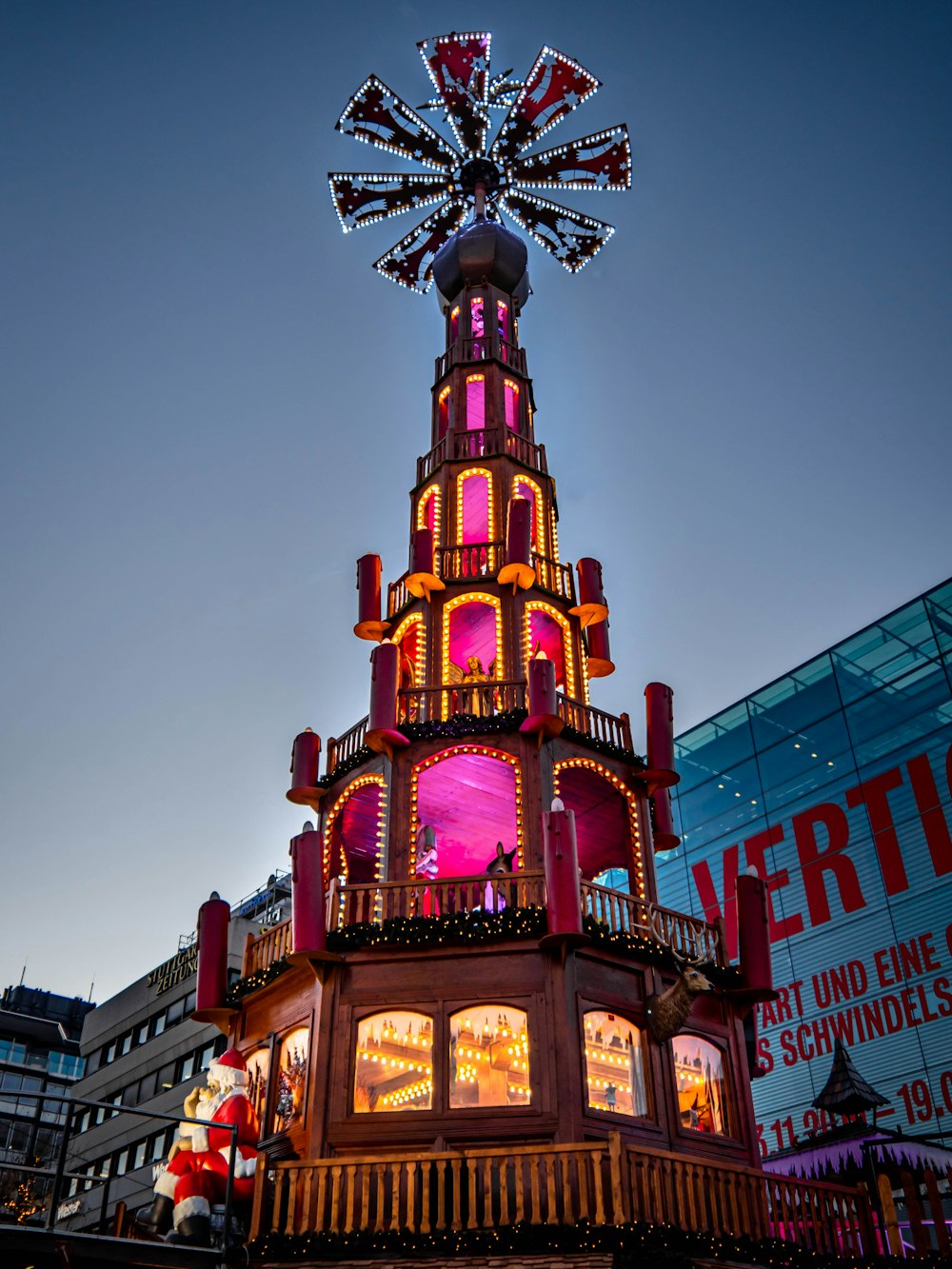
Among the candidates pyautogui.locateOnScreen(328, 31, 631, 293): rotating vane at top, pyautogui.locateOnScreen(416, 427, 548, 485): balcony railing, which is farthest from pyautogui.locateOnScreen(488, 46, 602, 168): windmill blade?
pyautogui.locateOnScreen(416, 427, 548, 485): balcony railing

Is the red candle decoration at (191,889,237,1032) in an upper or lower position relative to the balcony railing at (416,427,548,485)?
lower

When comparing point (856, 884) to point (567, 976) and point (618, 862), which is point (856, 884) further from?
point (567, 976)

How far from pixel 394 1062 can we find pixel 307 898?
10.6 feet

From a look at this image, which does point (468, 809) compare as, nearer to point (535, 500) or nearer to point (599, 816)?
point (599, 816)

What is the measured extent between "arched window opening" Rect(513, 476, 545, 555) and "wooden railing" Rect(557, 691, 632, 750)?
17.5 ft

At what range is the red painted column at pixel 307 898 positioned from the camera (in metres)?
20.7

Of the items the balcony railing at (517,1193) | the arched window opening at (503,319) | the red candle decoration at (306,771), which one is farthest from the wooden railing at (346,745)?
the arched window opening at (503,319)

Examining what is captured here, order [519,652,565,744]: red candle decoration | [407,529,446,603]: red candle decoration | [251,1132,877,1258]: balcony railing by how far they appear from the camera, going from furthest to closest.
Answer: [407,529,446,603]: red candle decoration < [519,652,565,744]: red candle decoration < [251,1132,877,1258]: balcony railing

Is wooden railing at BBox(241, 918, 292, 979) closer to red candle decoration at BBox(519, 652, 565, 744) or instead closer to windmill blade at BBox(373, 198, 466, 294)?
red candle decoration at BBox(519, 652, 565, 744)

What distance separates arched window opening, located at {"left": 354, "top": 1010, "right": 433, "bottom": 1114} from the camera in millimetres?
20250

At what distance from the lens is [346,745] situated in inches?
1039

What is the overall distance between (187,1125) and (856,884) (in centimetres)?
2521

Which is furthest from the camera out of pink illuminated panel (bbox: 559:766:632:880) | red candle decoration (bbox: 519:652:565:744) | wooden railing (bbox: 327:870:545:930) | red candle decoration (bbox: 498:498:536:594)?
red candle decoration (bbox: 498:498:536:594)

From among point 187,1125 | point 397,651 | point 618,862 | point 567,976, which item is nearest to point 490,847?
point 618,862
